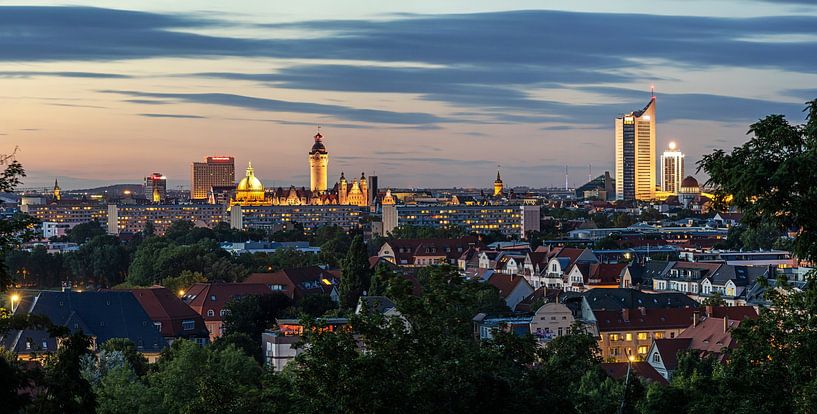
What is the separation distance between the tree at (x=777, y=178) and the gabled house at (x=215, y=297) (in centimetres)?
5566

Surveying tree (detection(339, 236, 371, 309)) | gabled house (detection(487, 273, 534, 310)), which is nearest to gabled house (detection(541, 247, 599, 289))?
gabled house (detection(487, 273, 534, 310))

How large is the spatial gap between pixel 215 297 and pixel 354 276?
893 centimetres

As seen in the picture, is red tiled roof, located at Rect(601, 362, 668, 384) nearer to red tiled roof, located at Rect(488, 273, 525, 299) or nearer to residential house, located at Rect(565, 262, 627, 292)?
red tiled roof, located at Rect(488, 273, 525, 299)

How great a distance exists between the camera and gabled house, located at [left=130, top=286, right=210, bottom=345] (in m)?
67.4

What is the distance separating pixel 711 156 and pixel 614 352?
47.5 m

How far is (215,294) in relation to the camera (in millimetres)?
77688

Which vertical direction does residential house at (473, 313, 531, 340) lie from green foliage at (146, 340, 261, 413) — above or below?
below

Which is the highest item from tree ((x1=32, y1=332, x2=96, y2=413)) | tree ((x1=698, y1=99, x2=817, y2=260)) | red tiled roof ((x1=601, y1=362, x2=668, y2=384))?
tree ((x1=698, y1=99, x2=817, y2=260))

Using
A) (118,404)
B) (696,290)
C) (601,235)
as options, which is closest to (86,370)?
(118,404)

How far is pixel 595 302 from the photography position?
7256 centimetres

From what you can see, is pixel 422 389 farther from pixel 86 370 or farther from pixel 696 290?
pixel 696 290

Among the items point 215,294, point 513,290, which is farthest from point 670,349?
point 215,294

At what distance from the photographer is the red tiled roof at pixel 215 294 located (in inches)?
2980

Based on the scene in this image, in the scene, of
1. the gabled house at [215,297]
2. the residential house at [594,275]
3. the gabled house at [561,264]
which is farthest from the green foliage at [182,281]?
the residential house at [594,275]
